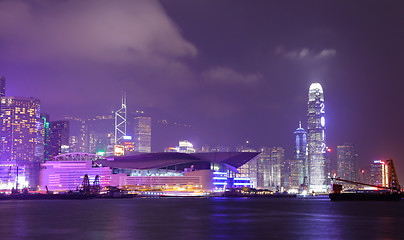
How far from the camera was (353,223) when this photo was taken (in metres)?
91.7

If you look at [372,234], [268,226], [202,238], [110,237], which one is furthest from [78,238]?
[372,234]

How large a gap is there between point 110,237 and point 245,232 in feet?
62.9

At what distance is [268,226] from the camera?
8481 centimetres

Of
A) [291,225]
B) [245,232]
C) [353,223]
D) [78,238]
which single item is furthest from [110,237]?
[353,223]

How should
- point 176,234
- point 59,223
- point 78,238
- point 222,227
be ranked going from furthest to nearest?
1. point 59,223
2. point 222,227
3. point 176,234
4. point 78,238

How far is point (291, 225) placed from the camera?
8694 cm

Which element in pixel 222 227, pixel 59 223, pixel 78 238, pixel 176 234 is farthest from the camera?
pixel 59 223

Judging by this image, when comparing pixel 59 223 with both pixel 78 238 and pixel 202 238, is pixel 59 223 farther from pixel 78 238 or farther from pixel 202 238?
pixel 202 238

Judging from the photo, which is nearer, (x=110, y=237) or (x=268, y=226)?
(x=110, y=237)

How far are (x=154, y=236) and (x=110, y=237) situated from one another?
5.86 meters

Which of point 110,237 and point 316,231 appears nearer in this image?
point 110,237

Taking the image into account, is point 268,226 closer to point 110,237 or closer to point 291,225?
point 291,225

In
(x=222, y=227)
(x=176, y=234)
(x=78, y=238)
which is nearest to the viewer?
(x=78, y=238)

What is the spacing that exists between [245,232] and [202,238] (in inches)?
354
